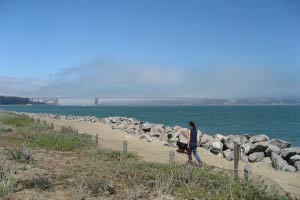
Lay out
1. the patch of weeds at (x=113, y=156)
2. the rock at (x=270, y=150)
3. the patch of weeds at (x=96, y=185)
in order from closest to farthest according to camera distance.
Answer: the patch of weeds at (x=96, y=185), the patch of weeds at (x=113, y=156), the rock at (x=270, y=150)

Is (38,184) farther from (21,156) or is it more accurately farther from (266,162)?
(266,162)

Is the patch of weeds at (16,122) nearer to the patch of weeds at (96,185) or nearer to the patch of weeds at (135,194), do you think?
the patch of weeds at (96,185)

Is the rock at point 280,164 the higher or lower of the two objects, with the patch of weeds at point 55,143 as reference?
lower

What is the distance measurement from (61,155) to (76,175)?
4558 mm

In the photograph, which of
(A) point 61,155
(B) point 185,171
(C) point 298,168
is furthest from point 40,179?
(C) point 298,168

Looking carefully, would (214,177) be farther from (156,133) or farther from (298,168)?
(156,133)

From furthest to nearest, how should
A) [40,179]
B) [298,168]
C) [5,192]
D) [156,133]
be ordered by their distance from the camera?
[156,133], [298,168], [40,179], [5,192]

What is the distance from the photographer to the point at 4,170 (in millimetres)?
10469

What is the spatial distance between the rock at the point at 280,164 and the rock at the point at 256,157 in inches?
43.4

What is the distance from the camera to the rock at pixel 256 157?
20.5 m

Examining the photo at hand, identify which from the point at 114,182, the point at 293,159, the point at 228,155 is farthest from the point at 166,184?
the point at 228,155

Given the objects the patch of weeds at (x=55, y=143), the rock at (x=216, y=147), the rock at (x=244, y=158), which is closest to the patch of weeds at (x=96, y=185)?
the patch of weeds at (x=55, y=143)

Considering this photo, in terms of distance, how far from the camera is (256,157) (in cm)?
2067

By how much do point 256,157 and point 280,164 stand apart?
2.11 m
